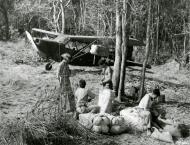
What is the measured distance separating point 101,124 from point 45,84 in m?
6.48

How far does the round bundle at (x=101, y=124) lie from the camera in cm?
831

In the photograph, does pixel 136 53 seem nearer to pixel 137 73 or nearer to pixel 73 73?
pixel 137 73

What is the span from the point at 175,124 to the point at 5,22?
24.0 meters

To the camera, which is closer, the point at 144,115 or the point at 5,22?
the point at 144,115

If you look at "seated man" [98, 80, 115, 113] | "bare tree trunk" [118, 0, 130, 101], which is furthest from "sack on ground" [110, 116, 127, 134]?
"bare tree trunk" [118, 0, 130, 101]

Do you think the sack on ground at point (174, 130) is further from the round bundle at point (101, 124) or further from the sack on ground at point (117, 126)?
the round bundle at point (101, 124)

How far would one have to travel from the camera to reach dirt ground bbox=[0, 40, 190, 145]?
10.3 meters

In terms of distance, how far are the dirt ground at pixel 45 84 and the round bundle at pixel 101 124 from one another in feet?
1.03

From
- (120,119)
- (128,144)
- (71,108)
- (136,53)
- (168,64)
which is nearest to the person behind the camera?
(128,144)

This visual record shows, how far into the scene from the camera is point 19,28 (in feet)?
105

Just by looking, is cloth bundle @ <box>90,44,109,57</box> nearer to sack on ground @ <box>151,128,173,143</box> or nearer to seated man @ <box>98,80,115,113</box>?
seated man @ <box>98,80,115,113</box>

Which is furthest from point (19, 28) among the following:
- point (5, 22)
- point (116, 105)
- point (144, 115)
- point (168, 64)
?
point (144, 115)

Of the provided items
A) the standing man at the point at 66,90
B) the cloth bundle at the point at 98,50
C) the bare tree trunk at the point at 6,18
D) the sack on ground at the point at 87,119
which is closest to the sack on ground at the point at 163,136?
the sack on ground at the point at 87,119

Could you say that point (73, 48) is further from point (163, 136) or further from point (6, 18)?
point (6, 18)
